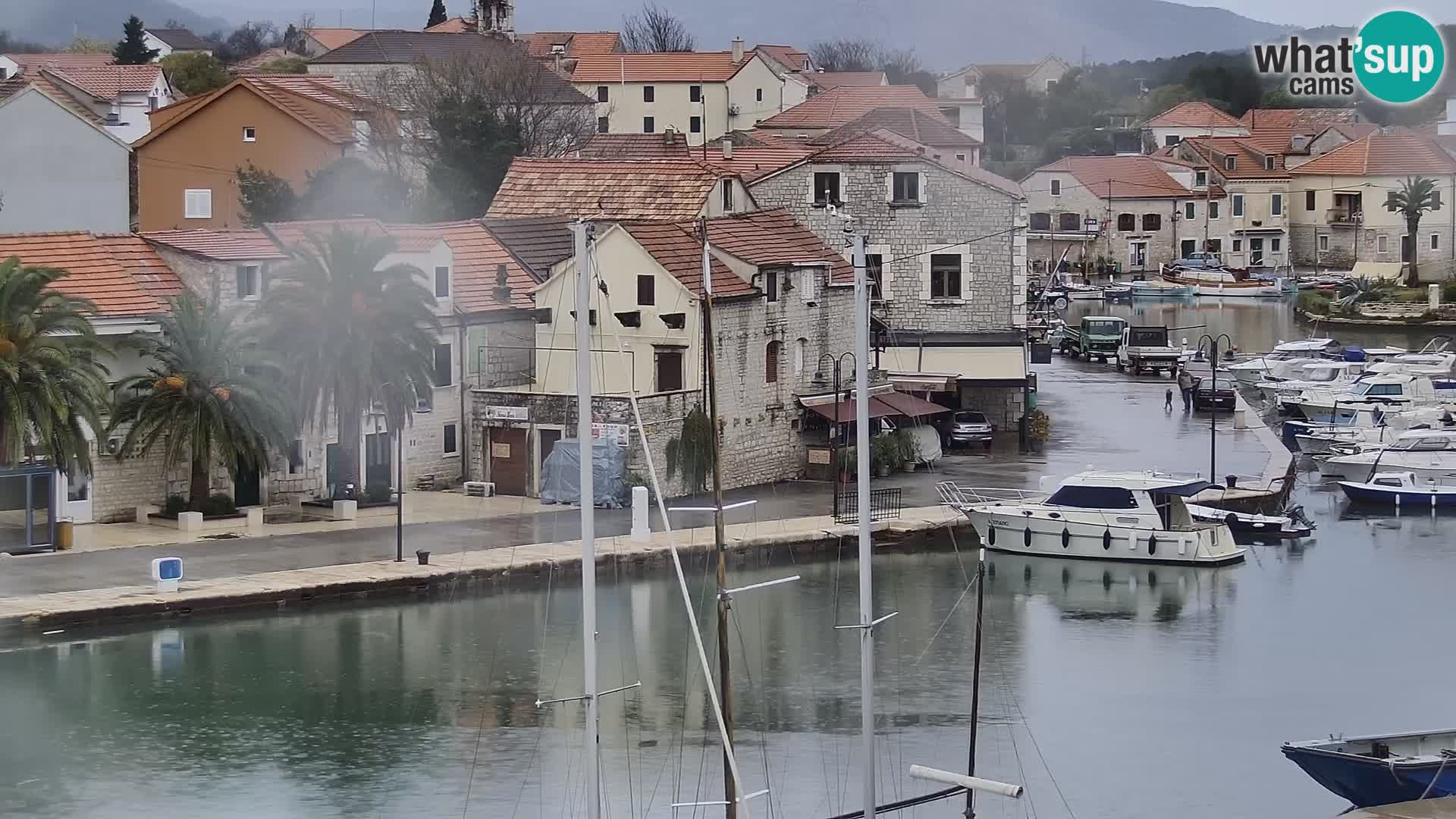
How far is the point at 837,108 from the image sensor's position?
9462 centimetres

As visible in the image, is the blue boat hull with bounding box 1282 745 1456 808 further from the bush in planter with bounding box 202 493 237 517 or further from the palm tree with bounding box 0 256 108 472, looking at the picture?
the bush in planter with bounding box 202 493 237 517

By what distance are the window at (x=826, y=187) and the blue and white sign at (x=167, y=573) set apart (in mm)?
24714

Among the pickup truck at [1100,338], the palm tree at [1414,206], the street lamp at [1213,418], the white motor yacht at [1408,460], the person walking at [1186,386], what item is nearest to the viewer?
the street lamp at [1213,418]

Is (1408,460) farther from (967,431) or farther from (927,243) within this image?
(927,243)

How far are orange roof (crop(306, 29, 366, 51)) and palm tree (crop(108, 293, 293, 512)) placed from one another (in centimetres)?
9613

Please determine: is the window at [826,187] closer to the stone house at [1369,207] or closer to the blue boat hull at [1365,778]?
the blue boat hull at [1365,778]

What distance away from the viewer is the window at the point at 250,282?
147 ft

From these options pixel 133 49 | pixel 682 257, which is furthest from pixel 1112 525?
pixel 133 49

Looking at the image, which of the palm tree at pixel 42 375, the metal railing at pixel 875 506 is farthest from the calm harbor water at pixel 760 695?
the palm tree at pixel 42 375

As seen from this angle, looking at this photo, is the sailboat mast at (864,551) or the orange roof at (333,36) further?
the orange roof at (333,36)

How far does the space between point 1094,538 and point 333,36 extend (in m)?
102

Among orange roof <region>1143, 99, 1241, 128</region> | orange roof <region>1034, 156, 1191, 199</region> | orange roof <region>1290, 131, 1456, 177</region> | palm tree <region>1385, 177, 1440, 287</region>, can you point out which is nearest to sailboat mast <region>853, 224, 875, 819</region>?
palm tree <region>1385, 177, 1440, 287</region>

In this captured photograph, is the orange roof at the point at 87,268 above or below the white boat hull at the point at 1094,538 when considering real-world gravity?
above

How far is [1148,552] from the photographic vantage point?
45.1 meters
